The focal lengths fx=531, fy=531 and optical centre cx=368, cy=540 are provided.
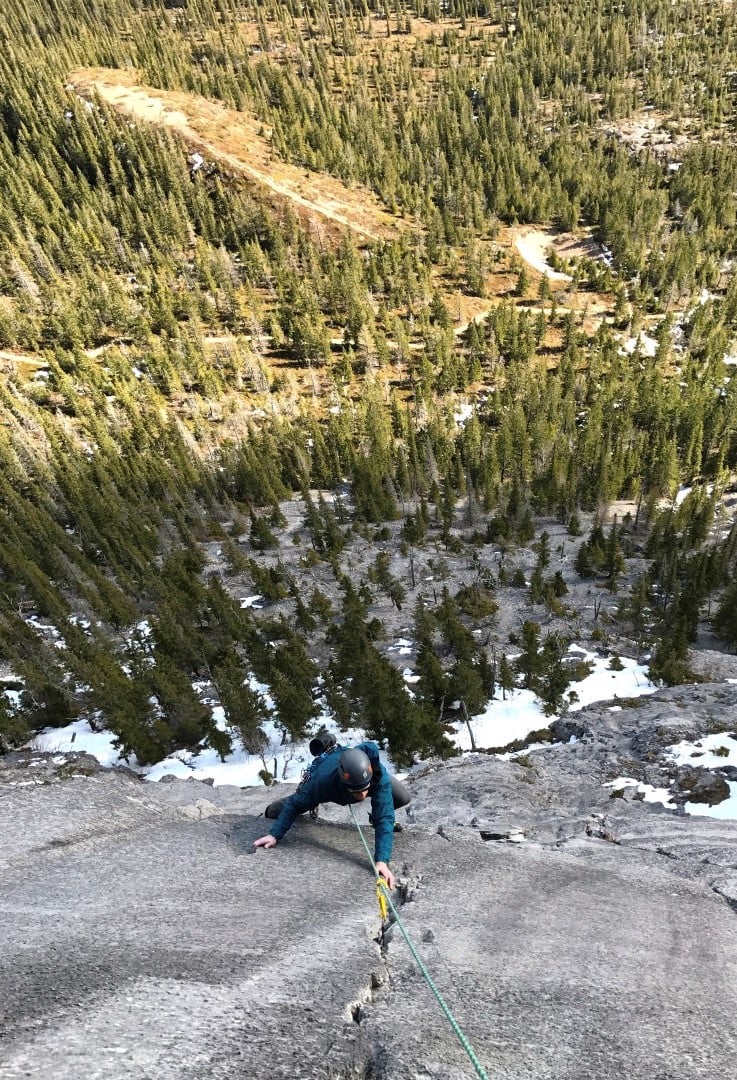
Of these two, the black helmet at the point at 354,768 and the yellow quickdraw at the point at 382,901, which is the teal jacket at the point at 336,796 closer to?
the black helmet at the point at 354,768

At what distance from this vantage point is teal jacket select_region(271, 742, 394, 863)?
8.92m

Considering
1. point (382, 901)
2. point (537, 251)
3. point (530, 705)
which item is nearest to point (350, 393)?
point (537, 251)

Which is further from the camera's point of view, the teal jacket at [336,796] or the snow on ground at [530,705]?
the snow on ground at [530,705]

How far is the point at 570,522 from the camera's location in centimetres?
7456

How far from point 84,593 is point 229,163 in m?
137

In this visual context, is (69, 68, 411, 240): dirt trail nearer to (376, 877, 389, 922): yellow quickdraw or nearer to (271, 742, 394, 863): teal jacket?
(271, 742, 394, 863): teal jacket

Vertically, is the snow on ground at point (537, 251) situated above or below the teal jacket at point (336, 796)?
below

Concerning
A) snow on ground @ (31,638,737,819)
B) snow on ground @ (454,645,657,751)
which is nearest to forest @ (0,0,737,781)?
snow on ground @ (31,638,737,819)

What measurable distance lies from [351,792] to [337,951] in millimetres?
2133

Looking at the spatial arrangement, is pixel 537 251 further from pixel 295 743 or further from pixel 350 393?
pixel 295 743

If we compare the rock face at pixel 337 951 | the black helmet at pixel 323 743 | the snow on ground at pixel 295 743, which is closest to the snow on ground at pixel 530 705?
the snow on ground at pixel 295 743

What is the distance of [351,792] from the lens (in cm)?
873

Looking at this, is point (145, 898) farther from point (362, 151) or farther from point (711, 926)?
point (362, 151)

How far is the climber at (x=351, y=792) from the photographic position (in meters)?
8.45
